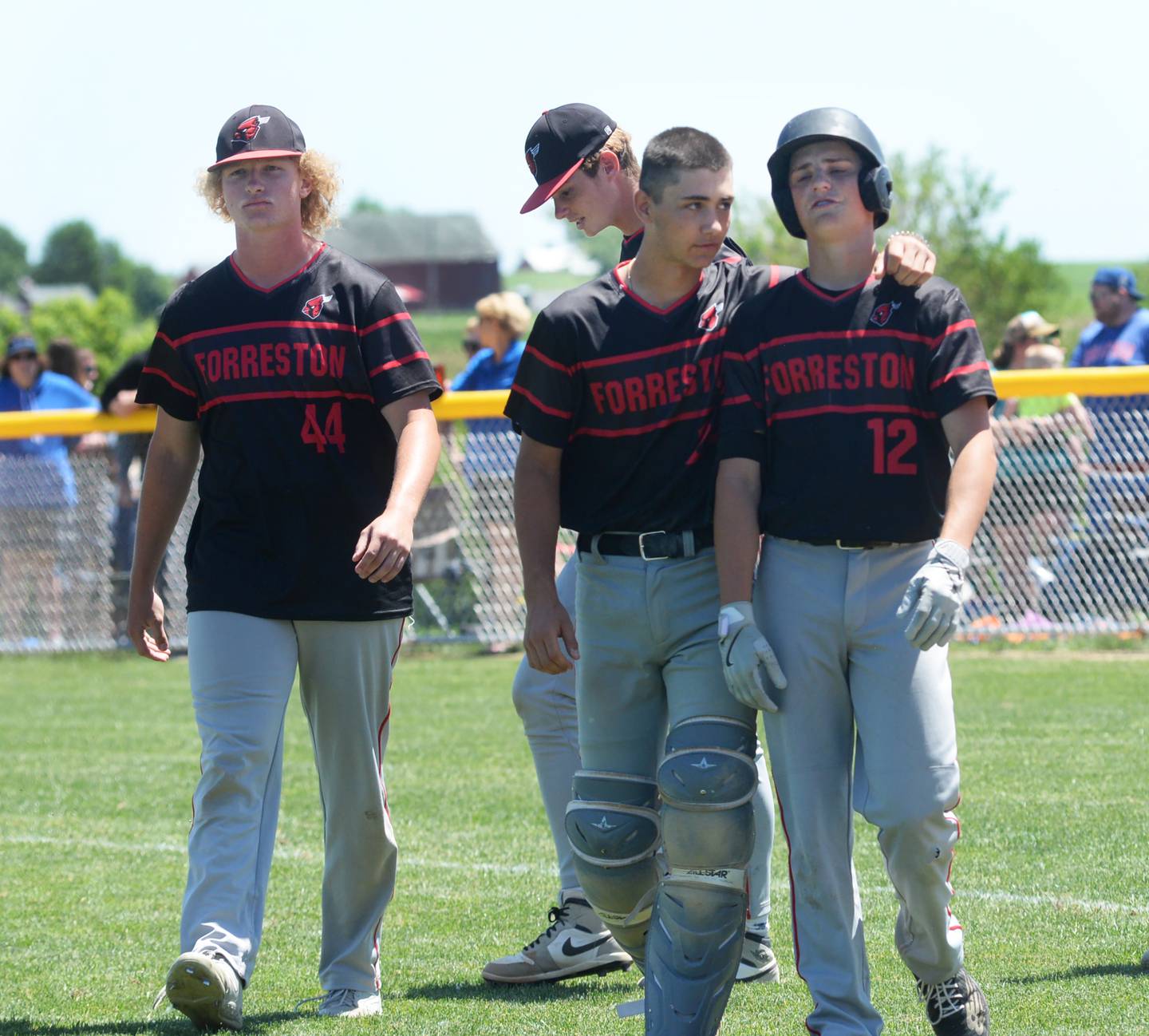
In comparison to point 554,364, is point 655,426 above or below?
below

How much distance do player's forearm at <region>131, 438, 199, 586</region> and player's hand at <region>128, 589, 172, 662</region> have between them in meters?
0.07

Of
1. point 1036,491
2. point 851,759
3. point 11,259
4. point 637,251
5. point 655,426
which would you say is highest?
point 637,251

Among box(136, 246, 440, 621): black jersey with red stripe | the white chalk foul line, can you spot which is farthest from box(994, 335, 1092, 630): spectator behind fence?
box(136, 246, 440, 621): black jersey with red stripe

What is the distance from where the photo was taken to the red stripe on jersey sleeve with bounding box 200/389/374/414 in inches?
175

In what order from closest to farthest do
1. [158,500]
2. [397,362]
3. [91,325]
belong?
1. [397,362]
2. [158,500]
3. [91,325]

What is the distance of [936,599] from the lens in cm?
351

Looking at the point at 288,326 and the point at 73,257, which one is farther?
the point at 73,257

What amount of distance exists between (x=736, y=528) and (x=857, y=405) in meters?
0.38

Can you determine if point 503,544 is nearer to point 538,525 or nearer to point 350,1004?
point 350,1004

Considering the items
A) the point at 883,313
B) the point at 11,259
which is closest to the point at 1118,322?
the point at 883,313

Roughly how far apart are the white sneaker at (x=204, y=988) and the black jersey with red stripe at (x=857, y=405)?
5.61ft

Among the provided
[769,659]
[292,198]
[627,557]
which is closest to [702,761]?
[769,659]

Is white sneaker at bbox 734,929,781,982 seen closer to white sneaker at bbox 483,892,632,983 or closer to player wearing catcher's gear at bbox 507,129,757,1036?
white sneaker at bbox 483,892,632,983

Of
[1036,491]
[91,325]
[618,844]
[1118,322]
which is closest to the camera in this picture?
[618,844]
